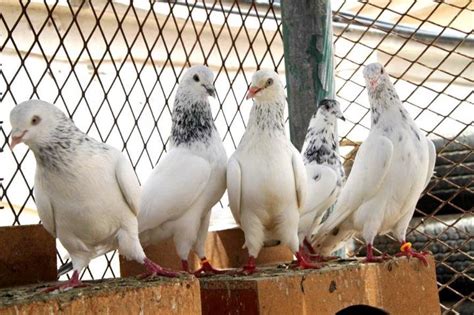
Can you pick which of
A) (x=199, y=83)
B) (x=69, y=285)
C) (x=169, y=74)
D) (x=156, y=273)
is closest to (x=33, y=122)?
(x=69, y=285)

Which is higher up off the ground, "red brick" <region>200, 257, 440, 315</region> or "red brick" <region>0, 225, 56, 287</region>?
"red brick" <region>0, 225, 56, 287</region>

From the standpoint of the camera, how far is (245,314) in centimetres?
259

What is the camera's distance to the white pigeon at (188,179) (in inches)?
118

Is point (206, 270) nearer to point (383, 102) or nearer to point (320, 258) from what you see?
point (320, 258)

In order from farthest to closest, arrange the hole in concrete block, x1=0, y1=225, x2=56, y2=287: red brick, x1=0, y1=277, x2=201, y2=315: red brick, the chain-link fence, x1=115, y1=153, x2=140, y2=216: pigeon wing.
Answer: the chain-link fence
the hole in concrete block
x1=0, y1=225, x2=56, y2=287: red brick
x1=115, y1=153, x2=140, y2=216: pigeon wing
x1=0, y1=277, x2=201, y2=315: red brick

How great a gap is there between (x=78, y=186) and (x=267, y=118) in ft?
Result: 2.81

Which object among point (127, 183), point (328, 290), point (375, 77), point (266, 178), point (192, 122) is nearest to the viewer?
point (127, 183)

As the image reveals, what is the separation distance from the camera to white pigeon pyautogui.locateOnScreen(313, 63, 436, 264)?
3264mm

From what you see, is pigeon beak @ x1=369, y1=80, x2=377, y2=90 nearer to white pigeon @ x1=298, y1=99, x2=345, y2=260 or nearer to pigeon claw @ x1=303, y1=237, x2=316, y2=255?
white pigeon @ x1=298, y1=99, x2=345, y2=260

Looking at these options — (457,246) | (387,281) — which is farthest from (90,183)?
(457,246)

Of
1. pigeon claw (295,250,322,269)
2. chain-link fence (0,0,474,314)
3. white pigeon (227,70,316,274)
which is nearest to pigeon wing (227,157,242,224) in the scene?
white pigeon (227,70,316,274)

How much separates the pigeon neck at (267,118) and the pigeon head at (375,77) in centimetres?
47

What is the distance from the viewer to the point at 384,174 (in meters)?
3.26

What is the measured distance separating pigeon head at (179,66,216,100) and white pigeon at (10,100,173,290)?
0.66m
